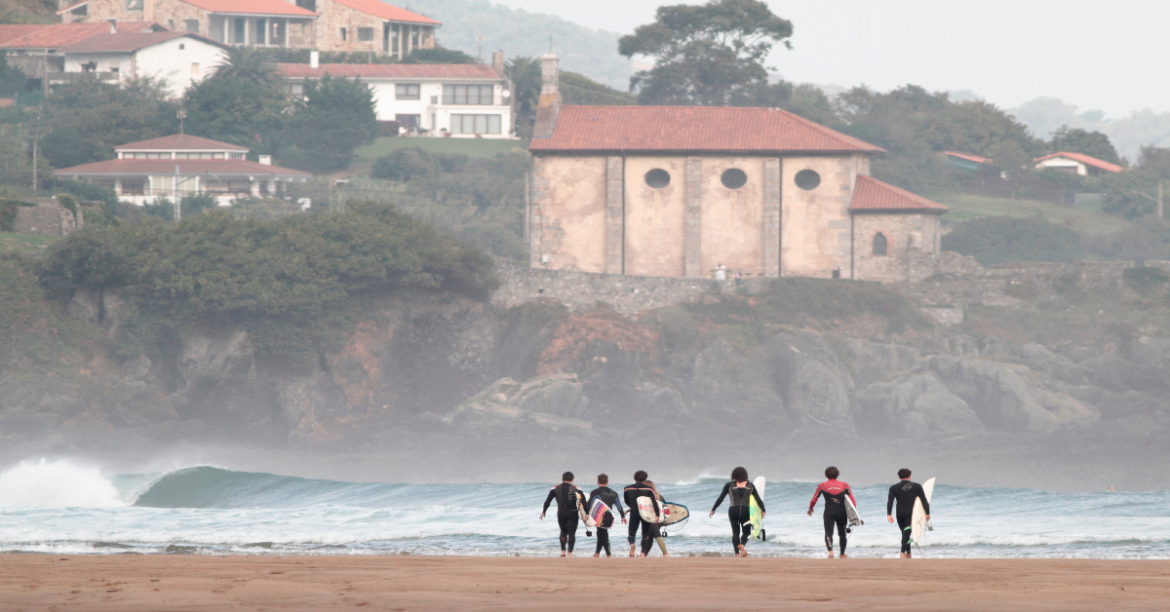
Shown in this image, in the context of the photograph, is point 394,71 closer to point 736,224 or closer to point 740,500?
point 736,224

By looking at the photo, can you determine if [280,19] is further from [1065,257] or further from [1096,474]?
[1096,474]

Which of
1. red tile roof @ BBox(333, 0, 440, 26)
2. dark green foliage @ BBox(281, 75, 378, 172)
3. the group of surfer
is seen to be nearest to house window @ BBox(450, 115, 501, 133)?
dark green foliage @ BBox(281, 75, 378, 172)

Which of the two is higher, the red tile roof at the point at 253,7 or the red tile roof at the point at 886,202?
the red tile roof at the point at 253,7

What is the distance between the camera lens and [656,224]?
148ft

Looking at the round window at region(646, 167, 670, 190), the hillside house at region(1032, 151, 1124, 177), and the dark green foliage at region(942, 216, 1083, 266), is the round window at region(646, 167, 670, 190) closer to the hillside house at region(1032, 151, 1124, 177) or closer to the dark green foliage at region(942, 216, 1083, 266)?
the dark green foliage at region(942, 216, 1083, 266)

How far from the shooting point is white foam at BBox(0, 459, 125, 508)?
29.3m

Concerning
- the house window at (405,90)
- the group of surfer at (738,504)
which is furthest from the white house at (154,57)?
the group of surfer at (738,504)

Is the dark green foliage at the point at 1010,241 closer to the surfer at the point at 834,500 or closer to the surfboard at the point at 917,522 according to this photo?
the surfboard at the point at 917,522

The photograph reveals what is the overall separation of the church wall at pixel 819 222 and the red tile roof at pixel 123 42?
140 feet

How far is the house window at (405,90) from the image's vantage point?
73.9 m

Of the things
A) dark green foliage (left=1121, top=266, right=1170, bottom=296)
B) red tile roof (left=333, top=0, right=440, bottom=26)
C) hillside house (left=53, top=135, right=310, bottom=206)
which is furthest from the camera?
red tile roof (left=333, top=0, right=440, bottom=26)

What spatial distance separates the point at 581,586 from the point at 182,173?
50.0m

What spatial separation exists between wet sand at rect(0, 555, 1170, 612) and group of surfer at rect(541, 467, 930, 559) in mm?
1406

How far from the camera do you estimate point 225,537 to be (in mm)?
21344
